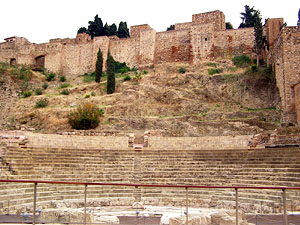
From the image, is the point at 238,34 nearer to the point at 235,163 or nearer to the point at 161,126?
the point at 161,126

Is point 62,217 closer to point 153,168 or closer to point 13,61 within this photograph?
point 153,168

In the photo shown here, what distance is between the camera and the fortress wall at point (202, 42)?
30.3 m

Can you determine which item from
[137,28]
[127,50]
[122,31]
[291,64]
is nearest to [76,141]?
[291,64]

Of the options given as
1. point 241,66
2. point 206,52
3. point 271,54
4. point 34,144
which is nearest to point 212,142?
point 34,144

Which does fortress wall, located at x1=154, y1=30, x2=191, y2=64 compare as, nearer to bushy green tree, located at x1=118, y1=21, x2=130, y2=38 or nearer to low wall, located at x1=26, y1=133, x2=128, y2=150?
bushy green tree, located at x1=118, y1=21, x2=130, y2=38

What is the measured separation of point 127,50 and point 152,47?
2.98 meters

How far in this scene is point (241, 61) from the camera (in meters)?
28.8

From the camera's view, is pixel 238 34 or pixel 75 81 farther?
pixel 75 81

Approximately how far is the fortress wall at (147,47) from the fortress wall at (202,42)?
4095mm

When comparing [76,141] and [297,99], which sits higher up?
[297,99]

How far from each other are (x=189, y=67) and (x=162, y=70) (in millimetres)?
A: 2343

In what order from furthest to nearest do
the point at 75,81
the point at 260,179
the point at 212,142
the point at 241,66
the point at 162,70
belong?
1. the point at 75,81
2. the point at 162,70
3. the point at 241,66
4. the point at 212,142
5. the point at 260,179

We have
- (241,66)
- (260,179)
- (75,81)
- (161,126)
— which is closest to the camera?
(260,179)

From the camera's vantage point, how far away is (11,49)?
3781cm
